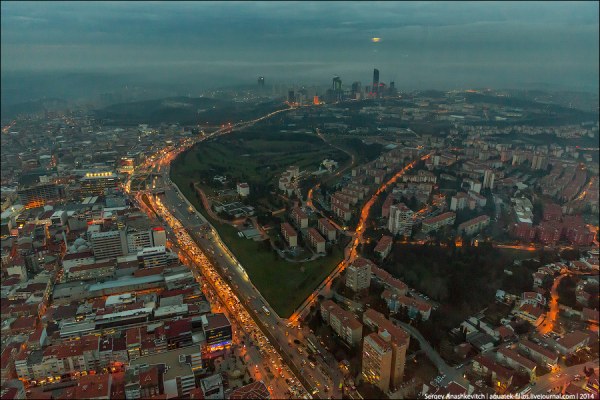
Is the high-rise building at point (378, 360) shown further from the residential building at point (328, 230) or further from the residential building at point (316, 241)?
the residential building at point (328, 230)

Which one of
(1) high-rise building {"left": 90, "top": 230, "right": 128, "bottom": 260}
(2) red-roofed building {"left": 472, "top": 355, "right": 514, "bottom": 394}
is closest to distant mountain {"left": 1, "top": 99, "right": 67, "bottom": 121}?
(1) high-rise building {"left": 90, "top": 230, "right": 128, "bottom": 260}

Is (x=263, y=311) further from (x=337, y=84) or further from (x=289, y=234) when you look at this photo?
(x=337, y=84)

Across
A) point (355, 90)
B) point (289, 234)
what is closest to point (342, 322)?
point (289, 234)

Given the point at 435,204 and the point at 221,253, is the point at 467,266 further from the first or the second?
the point at 221,253

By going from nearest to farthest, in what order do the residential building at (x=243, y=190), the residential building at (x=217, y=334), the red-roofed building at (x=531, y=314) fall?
1. the residential building at (x=217, y=334)
2. the red-roofed building at (x=531, y=314)
3. the residential building at (x=243, y=190)

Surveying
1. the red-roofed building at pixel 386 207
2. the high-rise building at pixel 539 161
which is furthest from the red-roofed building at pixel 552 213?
the high-rise building at pixel 539 161

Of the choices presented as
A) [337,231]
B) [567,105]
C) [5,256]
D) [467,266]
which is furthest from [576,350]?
[567,105]

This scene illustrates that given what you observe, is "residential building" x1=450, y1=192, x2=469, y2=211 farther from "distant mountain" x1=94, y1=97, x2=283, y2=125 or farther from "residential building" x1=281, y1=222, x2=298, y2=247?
"distant mountain" x1=94, y1=97, x2=283, y2=125
